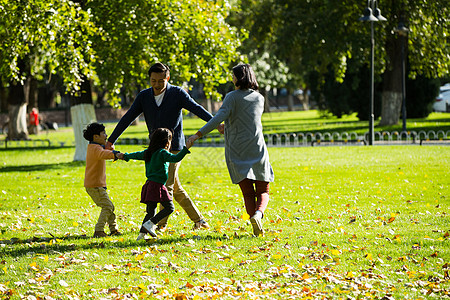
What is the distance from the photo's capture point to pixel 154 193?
707 centimetres

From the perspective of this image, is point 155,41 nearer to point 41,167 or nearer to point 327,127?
point 41,167

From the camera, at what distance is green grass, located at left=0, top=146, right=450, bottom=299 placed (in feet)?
17.5

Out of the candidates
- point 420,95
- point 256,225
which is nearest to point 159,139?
point 256,225

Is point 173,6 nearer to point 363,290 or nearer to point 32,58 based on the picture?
point 32,58

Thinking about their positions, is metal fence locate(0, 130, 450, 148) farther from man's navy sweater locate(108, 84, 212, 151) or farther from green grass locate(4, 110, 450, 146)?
man's navy sweater locate(108, 84, 212, 151)

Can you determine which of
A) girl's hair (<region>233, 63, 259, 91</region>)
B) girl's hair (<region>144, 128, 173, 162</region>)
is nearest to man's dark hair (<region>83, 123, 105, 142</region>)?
girl's hair (<region>144, 128, 173, 162</region>)

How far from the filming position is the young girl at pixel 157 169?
703 centimetres

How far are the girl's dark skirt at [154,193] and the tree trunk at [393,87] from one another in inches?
891

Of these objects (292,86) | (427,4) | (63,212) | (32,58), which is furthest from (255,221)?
(292,86)

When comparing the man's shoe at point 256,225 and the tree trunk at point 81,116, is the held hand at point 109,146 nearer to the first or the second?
the man's shoe at point 256,225

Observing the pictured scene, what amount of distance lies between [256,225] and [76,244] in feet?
6.38

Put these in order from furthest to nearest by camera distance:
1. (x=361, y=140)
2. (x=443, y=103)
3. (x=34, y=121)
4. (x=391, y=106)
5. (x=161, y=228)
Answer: (x=443, y=103) < (x=34, y=121) < (x=391, y=106) < (x=361, y=140) < (x=161, y=228)

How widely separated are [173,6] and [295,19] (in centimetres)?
1173

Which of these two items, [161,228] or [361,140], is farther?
[361,140]
